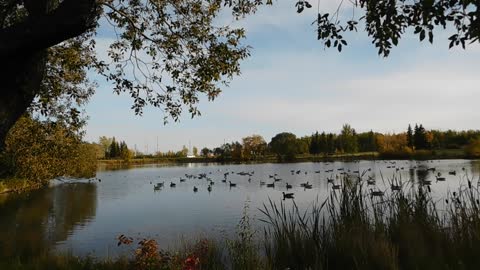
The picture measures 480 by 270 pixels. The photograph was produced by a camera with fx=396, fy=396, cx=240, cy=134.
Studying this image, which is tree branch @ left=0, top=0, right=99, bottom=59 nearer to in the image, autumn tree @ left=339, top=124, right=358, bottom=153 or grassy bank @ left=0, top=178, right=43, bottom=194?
grassy bank @ left=0, top=178, right=43, bottom=194

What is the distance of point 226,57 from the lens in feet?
20.3

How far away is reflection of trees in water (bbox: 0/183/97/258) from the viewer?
15227 millimetres

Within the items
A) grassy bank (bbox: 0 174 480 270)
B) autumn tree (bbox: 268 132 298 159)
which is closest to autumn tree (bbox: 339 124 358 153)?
autumn tree (bbox: 268 132 298 159)

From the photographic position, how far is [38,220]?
21.6 metres

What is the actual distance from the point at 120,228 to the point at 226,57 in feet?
50.1

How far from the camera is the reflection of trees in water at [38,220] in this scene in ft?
50.0

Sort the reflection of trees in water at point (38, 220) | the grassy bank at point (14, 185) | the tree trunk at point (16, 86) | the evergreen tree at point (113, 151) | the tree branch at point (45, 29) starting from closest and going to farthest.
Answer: the tree branch at point (45, 29)
the tree trunk at point (16, 86)
the reflection of trees in water at point (38, 220)
the grassy bank at point (14, 185)
the evergreen tree at point (113, 151)

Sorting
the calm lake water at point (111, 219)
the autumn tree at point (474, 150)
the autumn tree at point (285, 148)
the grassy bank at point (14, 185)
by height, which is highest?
the autumn tree at point (285, 148)

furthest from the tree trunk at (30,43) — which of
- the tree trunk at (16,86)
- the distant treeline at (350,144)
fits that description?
the distant treeline at (350,144)

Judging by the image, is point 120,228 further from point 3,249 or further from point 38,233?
point 3,249

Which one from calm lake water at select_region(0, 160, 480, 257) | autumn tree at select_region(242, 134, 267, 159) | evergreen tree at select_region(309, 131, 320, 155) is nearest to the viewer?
calm lake water at select_region(0, 160, 480, 257)

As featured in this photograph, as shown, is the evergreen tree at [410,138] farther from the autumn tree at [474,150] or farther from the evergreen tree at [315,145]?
the evergreen tree at [315,145]

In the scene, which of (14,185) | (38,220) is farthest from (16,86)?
(14,185)

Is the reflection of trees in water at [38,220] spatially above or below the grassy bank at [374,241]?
below
